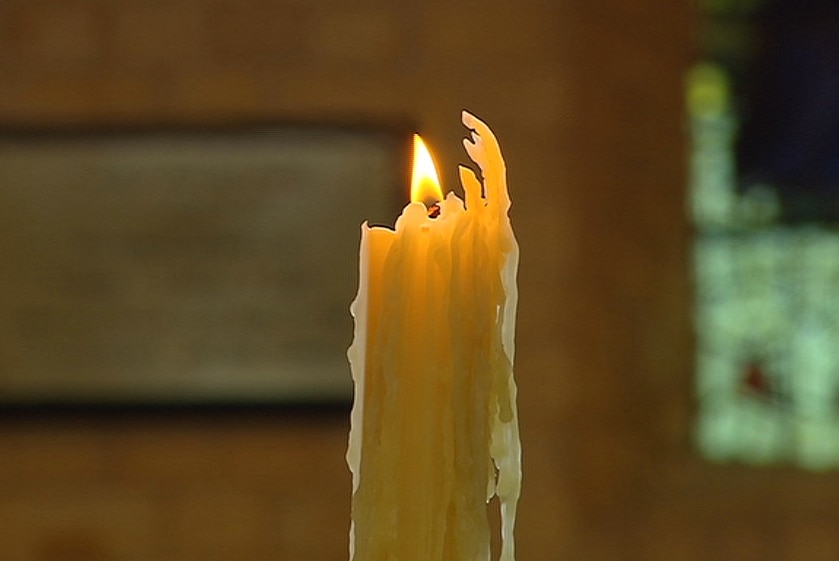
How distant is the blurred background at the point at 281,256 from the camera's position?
5.13 feet

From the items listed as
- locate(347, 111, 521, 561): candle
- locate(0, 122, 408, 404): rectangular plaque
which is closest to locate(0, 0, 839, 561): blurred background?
locate(0, 122, 408, 404): rectangular plaque

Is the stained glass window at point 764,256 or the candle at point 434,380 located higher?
the stained glass window at point 764,256

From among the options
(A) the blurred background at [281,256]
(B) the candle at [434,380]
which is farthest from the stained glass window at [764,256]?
(B) the candle at [434,380]

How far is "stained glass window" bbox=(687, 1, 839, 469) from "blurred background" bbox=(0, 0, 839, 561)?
0.22m

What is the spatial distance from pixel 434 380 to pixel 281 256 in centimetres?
135

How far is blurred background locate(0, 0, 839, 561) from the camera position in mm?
1563

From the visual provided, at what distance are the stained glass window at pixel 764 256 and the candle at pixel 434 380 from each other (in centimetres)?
161

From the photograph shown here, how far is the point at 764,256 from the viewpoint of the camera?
184 centimetres

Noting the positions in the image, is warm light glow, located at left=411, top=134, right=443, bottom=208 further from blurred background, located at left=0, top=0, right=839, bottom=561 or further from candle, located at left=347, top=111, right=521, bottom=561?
blurred background, located at left=0, top=0, right=839, bottom=561

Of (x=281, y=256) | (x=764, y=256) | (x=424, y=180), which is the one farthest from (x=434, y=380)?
(x=764, y=256)

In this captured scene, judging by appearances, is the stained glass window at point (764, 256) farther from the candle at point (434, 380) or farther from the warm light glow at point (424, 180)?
the candle at point (434, 380)

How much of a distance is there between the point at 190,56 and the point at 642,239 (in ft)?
2.51

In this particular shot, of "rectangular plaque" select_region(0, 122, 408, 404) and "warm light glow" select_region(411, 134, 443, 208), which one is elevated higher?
"rectangular plaque" select_region(0, 122, 408, 404)

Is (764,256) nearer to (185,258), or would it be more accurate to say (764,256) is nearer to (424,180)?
(185,258)
